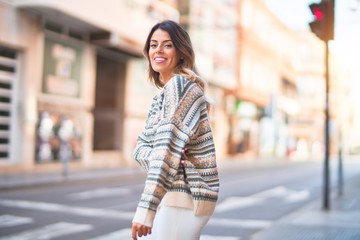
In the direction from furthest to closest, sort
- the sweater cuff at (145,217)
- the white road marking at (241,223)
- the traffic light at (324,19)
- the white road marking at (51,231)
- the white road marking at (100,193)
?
the white road marking at (100,193)
the traffic light at (324,19)
the white road marking at (241,223)
the white road marking at (51,231)
the sweater cuff at (145,217)

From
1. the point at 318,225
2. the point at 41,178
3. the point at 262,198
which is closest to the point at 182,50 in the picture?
the point at 318,225

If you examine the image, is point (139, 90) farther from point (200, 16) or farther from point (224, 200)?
point (224, 200)

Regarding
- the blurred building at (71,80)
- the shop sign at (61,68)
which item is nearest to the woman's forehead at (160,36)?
the blurred building at (71,80)

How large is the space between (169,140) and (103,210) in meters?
8.16

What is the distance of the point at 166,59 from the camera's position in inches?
96.9

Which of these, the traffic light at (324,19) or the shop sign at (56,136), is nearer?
the traffic light at (324,19)

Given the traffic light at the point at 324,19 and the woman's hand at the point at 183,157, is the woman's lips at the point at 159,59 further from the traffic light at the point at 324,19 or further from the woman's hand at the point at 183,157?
the traffic light at the point at 324,19

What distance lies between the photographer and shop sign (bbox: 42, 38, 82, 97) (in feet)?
65.9

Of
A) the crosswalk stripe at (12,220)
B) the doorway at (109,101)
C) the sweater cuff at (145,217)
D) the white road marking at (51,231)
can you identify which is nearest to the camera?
the sweater cuff at (145,217)

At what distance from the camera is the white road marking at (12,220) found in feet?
26.4

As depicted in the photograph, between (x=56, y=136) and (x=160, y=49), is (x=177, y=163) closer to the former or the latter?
(x=160, y=49)

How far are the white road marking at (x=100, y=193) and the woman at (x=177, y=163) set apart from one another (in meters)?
9.93

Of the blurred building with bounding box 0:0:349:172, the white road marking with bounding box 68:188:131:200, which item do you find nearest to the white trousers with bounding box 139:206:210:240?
the blurred building with bounding box 0:0:349:172

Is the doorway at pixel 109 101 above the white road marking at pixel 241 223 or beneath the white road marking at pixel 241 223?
above
